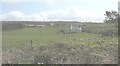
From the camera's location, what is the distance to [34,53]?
612 cm

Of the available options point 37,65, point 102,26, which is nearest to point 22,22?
point 37,65

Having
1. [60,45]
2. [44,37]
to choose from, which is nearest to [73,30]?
[60,45]

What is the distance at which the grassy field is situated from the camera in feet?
19.6

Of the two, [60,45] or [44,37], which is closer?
[44,37]

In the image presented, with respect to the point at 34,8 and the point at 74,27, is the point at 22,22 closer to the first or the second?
the point at 34,8

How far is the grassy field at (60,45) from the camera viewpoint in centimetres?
596

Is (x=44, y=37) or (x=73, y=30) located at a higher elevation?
(x=73, y=30)

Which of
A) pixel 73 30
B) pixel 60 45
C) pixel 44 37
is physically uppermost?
pixel 73 30

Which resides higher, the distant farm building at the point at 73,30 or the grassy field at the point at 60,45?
the distant farm building at the point at 73,30

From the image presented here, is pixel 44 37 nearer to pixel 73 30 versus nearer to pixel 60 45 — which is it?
pixel 60 45

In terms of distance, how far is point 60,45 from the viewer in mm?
6078

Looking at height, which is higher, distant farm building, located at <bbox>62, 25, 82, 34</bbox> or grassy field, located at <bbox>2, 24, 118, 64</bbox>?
distant farm building, located at <bbox>62, 25, 82, 34</bbox>

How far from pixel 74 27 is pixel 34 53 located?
0.75 m

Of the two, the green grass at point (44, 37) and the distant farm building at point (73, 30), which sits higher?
the distant farm building at point (73, 30)
